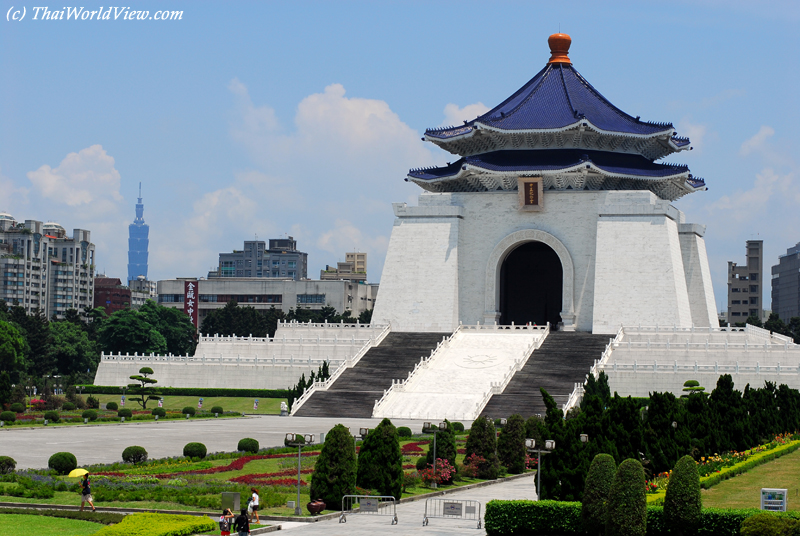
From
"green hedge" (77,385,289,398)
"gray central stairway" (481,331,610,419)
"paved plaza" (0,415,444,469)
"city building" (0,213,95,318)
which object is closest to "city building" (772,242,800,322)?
"gray central stairway" (481,331,610,419)

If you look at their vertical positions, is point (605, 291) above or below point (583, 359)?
above

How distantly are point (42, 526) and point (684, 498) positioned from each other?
950 cm

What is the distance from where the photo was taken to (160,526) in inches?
618

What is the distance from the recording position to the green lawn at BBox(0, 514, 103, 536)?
1584 cm

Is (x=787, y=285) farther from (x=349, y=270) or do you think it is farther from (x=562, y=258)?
(x=562, y=258)

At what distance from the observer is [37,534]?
15711mm

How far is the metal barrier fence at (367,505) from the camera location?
18.6 metres

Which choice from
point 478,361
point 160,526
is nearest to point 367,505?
point 160,526

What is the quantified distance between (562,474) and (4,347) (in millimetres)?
39121

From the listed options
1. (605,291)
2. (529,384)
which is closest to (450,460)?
(529,384)

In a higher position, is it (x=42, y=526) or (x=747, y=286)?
(x=747, y=286)

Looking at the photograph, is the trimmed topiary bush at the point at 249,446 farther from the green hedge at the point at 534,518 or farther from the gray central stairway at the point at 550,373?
the gray central stairway at the point at 550,373

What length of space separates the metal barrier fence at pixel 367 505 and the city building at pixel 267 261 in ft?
356

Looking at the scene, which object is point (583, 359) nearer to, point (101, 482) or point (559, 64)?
point (559, 64)
